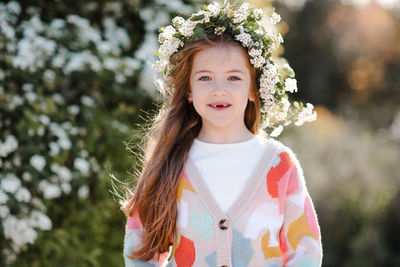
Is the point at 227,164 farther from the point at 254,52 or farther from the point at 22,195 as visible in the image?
the point at 22,195

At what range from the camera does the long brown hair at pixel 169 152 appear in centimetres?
192

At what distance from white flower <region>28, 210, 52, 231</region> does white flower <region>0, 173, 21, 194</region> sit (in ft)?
0.64

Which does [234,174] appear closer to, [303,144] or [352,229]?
[352,229]

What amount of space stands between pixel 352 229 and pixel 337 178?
0.45 metres

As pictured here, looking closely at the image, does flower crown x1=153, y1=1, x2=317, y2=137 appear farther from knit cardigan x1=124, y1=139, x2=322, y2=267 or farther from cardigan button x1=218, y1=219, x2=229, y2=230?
cardigan button x1=218, y1=219, x2=229, y2=230

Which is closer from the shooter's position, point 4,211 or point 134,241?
point 134,241

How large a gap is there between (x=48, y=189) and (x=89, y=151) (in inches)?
19.0

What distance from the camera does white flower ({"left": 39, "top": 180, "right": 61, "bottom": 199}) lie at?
3.19m

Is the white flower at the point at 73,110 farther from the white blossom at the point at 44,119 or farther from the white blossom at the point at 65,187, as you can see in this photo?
the white blossom at the point at 65,187

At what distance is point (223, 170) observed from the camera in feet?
6.21

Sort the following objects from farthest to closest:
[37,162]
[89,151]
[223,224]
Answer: [89,151] → [37,162] → [223,224]

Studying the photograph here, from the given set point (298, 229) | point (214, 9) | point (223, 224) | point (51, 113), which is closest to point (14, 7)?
point (51, 113)

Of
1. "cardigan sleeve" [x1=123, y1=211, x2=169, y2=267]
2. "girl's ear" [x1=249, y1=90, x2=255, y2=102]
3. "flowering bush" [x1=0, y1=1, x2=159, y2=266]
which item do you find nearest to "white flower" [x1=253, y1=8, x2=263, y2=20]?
"girl's ear" [x1=249, y1=90, x2=255, y2=102]

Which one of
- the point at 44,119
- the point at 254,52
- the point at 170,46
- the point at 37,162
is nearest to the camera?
the point at 254,52
